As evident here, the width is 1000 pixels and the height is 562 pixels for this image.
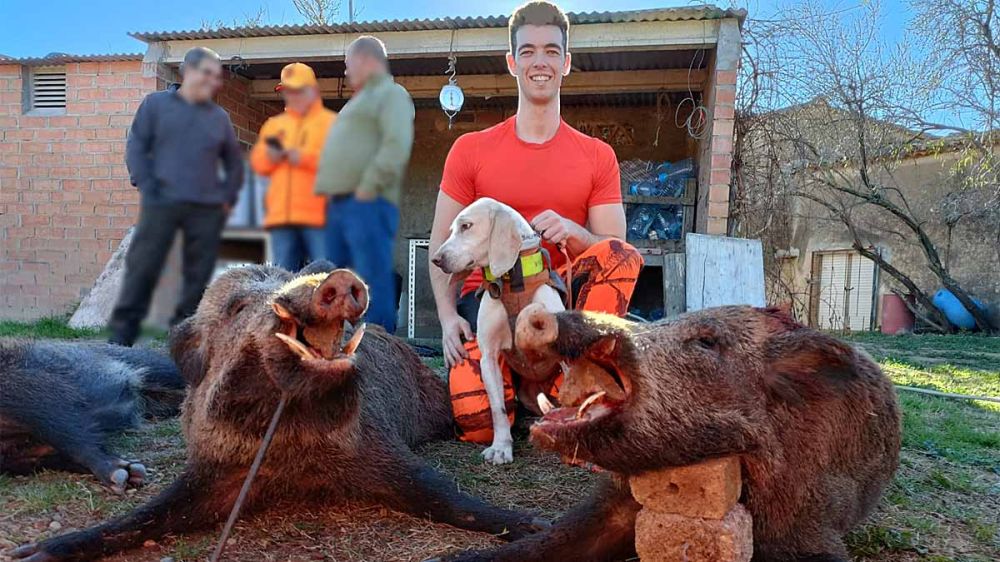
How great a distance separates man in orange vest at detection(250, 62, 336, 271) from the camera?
31.7 inches

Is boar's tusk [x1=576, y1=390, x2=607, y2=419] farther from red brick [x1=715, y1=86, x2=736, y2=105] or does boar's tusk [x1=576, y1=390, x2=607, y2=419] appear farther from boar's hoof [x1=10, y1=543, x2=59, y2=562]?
red brick [x1=715, y1=86, x2=736, y2=105]

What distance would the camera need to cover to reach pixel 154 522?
8.02 feet

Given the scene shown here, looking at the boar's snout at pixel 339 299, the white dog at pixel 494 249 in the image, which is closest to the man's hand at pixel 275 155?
the boar's snout at pixel 339 299

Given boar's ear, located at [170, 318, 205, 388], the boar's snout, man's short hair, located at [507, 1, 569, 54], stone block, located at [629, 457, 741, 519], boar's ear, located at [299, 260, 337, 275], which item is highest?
man's short hair, located at [507, 1, 569, 54]

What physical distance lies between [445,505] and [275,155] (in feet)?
6.70

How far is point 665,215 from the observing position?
8.88 metres

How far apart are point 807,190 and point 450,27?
29.6 feet

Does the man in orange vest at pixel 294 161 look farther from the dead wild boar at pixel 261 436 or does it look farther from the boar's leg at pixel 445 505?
the boar's leg at pixel 445 505

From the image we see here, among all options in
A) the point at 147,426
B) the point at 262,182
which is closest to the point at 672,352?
the point at 262,182

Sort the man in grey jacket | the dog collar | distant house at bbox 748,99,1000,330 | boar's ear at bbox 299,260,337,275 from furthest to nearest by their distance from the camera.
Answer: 1. distant house at bbox 748,99,1000,330
2. the dog collar
3. boar's ear at bbox 299,260,337,275
4. the man in grey jacket

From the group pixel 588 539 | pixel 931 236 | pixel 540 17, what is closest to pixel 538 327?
pixel 588 539

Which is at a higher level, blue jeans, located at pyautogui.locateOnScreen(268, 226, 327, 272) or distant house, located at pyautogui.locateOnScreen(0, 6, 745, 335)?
distant house, located at pyautogui.locateOnScreen(0, 6, 745, 335)

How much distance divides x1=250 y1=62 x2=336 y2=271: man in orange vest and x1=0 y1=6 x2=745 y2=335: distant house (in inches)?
1.3

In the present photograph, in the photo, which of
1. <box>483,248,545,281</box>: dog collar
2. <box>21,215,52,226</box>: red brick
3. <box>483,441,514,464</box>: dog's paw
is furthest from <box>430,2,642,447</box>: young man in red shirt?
<box>21,215,52,226</box>: red brick
